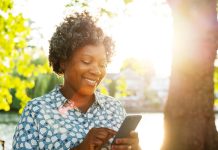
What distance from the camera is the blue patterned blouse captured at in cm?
234

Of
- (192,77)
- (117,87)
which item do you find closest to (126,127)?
(192,77)

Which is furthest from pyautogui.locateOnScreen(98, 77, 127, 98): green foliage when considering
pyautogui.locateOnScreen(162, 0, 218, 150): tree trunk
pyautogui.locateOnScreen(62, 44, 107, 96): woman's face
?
pyautogui.locateOnScreen(62, 44, 107, 96): woman's face

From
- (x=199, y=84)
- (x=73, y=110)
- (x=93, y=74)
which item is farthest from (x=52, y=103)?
(x=199, y=84)

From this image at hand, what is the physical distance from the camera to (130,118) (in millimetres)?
2387

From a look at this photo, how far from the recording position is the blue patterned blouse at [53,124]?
92.3 inches

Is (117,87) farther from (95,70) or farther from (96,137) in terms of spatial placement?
(96,137)

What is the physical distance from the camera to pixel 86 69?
101 inches

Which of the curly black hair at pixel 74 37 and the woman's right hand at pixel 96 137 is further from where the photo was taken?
the curly black hair at pixel 74 37

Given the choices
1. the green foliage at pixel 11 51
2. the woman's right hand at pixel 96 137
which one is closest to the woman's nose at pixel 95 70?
the woman's right hand at pixel 96 137

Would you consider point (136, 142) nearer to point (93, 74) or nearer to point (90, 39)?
point (93, 74)

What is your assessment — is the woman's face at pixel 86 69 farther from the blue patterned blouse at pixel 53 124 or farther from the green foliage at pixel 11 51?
the green foliage at pixel 11 51

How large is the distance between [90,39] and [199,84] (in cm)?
308

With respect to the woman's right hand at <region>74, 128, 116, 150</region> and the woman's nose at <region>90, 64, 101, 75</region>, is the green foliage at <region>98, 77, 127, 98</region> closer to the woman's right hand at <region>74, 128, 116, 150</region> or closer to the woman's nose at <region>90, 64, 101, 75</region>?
the woman's nose at <region>90, 64, 101, 75</region>

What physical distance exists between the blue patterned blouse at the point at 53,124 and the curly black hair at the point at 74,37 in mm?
257
